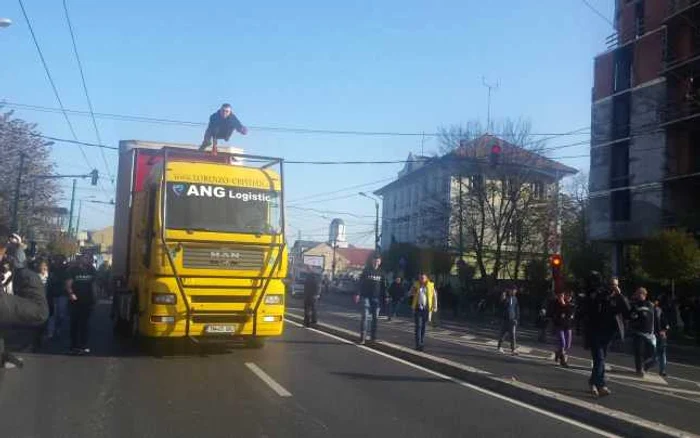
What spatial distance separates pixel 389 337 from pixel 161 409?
11458mm

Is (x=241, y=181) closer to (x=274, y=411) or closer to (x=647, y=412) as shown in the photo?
(x=274, y=411)

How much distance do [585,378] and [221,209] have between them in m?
6.94

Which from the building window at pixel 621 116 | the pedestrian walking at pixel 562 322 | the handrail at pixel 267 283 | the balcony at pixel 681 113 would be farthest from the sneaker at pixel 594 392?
the building window at pixel 621 116

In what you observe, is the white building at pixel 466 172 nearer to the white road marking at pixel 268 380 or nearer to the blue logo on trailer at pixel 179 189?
the blue logo on trailer at pixel 179 189

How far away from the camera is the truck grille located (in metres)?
11.7

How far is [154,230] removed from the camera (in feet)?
38.6

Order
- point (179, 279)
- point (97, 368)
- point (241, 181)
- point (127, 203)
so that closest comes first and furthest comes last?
1. point (97, 368)
2. point (179, 279)
3. point (241, 181)
4. point (127, 203)

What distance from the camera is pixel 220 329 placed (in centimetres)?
1185

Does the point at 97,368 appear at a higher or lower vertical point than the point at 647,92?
lower

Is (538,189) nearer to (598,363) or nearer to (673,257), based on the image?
(673,257)

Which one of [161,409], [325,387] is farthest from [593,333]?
[161,409]

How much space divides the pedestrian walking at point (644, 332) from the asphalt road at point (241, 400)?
4.84 m

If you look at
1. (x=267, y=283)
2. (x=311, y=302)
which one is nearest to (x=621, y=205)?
(x=311, y=302)

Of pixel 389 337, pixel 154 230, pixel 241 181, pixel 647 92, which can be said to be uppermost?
pixel 647 92
